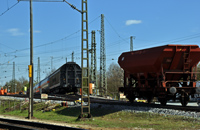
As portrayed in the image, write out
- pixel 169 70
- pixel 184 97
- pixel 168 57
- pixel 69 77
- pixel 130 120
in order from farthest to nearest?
pixel 69 77
pixel 184 97
pixel 169 70
pixel 168 57
pixel 130 120

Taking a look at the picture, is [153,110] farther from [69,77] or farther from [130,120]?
[69,77]

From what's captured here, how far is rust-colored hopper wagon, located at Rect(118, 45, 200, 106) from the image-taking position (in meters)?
17.2

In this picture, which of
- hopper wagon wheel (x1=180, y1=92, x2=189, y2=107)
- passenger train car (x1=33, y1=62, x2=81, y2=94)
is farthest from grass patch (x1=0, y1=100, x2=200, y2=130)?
passenger train car (x1=33, y1=62, x2=81, y2=94)

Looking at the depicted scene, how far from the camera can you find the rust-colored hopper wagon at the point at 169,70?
17172 millimetres

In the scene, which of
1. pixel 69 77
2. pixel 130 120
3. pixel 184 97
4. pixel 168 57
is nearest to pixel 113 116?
pixel 130 120

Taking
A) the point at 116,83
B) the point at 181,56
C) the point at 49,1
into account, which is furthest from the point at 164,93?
the point at 116,83

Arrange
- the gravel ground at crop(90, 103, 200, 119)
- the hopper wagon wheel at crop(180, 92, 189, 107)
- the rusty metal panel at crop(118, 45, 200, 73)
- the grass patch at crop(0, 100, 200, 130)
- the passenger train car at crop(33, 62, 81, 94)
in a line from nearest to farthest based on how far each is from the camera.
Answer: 1. the grass patch at crop(0, 100, 200, 130)
2. the gravel ground at crop(90, 103, 200, 119)
3. the rusty metal panel at crop(118, 45, 200, 73)
4. the hopper wagon wheel at crop(180, 92, 189, 107)
5. the passenger train car at crop(33, 62, 81, 94)

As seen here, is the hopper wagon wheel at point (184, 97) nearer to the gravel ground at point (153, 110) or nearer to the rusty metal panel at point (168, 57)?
the rusty metal panel at point (168, 57)

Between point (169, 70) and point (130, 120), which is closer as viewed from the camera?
point (130, 120)

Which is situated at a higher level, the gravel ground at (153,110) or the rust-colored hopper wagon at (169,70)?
the rust-colored hopper wagon at (169,70)

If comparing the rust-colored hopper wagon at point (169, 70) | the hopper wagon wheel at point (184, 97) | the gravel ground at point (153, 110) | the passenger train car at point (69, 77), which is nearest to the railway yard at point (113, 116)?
the gravel ground at point (153, 110)

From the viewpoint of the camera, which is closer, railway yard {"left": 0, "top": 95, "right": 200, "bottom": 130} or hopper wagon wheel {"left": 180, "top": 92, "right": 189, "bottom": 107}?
railway yard {"left": 0, "top": 95, "right": 200, "bottom": 130}

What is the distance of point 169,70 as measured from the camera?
17.8 metres

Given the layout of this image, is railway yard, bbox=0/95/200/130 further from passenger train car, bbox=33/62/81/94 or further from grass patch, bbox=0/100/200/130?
passenger train car, bbox=33/62/81/94
